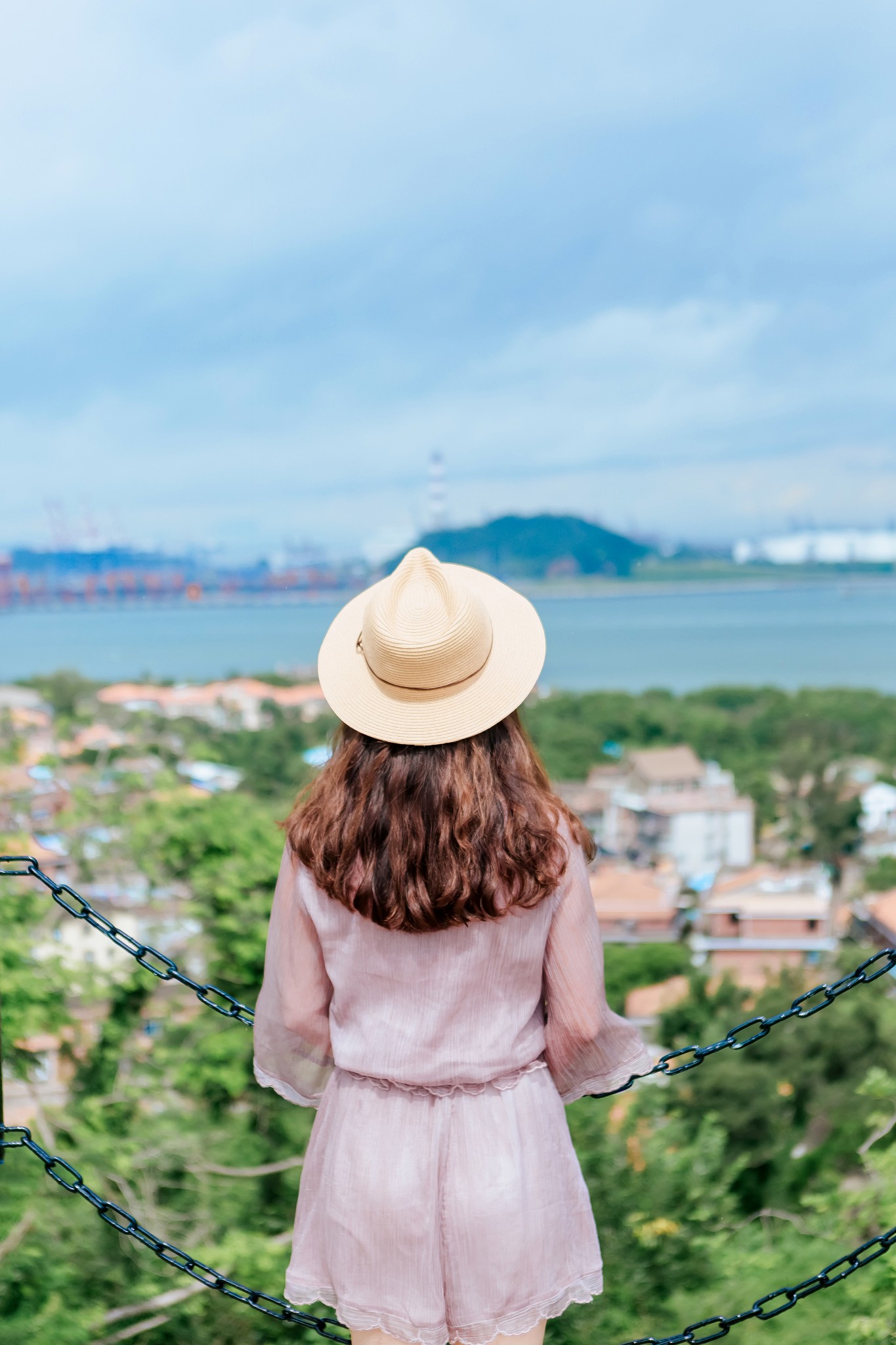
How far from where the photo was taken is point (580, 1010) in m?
1.11

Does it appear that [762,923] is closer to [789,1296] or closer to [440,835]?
[789,1296]

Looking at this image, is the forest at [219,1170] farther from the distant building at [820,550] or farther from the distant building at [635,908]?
the distant building at [820,550]

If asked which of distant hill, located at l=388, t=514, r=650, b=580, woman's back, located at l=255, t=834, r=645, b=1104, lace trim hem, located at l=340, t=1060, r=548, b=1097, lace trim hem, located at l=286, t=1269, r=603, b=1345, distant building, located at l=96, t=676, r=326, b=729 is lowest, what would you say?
distant building, located at l=96, t=676, r=326, b=729

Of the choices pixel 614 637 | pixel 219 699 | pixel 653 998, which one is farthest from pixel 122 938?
pixel 614 637

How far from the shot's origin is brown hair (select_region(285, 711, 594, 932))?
102 cm

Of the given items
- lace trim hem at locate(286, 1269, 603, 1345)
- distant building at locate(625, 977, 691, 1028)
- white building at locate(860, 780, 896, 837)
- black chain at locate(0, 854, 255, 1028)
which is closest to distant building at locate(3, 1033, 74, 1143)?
black chain at locate(0, 854, 255, 1028)

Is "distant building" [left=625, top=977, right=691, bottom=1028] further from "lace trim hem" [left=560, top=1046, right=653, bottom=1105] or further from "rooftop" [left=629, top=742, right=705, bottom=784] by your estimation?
"rooftop" [left=629, top=742, right=705, bottom=784]

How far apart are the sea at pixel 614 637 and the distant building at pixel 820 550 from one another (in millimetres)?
1023

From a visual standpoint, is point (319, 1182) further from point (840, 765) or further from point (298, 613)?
point (298, 613)

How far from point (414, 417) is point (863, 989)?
6160 centimetres

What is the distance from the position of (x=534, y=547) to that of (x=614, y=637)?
947 inches

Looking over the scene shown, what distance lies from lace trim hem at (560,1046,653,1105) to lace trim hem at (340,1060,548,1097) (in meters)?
0.10

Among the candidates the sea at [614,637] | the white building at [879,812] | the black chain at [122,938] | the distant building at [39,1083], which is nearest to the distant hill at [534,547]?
the sea at [614,637]

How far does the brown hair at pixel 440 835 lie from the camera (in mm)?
1024
